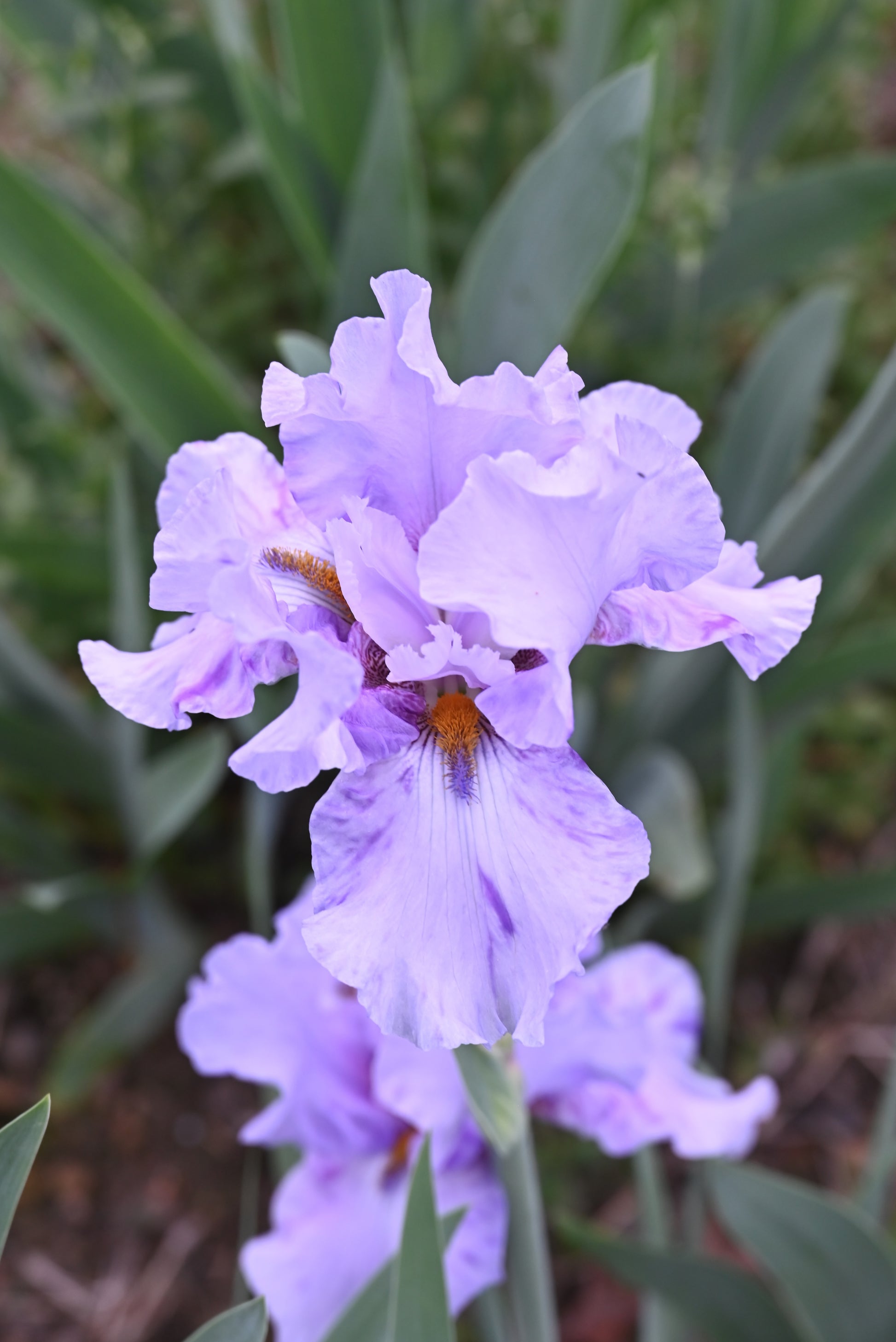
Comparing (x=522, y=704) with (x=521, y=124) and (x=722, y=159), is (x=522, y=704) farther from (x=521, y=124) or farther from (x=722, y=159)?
(x=521, y=124)

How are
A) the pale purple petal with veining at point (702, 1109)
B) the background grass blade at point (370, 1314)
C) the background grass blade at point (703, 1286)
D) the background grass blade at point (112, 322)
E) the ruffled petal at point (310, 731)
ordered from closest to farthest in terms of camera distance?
the ruffled petal at point (310, 731) → the background grass blade at point (370, 1314) → the pale purple petal with veining at point (702, 1109) → the background grass blade at point (703, 1286) → the background grass blade at point (112, 322)

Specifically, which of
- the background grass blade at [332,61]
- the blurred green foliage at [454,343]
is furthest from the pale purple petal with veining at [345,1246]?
the background grass blade at [332,61]

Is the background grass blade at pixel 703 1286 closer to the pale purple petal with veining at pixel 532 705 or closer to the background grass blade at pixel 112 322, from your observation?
the pale purple petal with veining at pixel 532 705

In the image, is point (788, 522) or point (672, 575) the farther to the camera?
point (788, 522)

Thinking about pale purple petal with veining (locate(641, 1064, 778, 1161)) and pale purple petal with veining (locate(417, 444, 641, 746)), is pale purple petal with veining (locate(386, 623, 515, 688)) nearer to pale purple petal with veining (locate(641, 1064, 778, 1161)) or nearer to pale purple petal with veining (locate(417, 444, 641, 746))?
pale purple petal with veining (locate(417, 444, 641, 746))

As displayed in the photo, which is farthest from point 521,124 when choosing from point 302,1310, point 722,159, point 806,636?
point 302,1310

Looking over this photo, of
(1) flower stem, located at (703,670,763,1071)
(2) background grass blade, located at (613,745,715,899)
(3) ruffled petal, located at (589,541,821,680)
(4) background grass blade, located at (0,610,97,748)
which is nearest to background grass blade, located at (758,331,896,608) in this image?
(1) flower stem, located at (703,670,763,1071)

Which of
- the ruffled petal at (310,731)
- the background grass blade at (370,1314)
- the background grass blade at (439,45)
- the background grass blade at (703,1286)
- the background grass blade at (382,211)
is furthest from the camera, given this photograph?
the background grass blade at (439,45)
